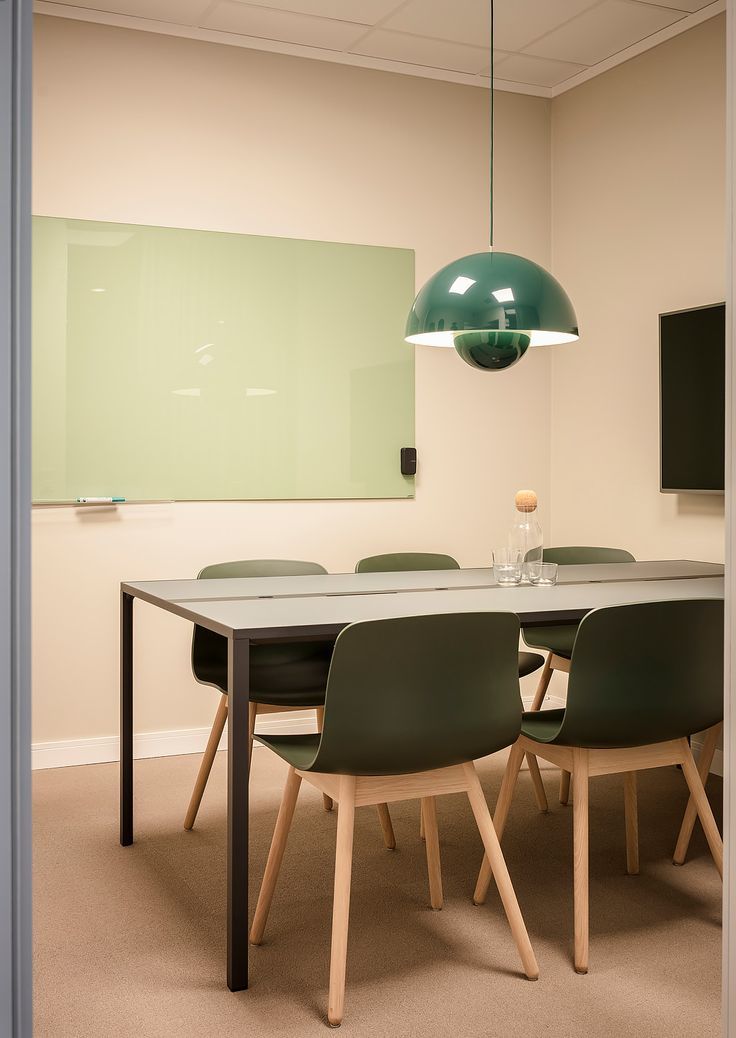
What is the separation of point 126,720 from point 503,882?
4.56 ft

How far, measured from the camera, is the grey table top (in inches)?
98.3

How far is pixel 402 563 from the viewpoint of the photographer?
3.84 m

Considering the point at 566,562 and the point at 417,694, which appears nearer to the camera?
the point at 417,694

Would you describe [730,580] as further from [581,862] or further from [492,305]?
[492,305]

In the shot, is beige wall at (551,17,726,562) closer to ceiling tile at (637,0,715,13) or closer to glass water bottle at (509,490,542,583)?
ceiling tile at (637,0,715,13)

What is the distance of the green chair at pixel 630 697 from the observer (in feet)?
7.85

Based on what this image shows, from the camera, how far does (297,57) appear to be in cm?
453

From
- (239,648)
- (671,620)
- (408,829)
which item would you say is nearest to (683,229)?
(671,620)

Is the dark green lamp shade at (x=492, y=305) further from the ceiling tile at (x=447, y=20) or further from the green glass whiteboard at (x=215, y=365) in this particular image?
the ceiling tile at (x=447, y=20)

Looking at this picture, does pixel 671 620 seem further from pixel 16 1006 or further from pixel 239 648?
pixel 16 1006

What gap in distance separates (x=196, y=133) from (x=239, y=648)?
2.87m

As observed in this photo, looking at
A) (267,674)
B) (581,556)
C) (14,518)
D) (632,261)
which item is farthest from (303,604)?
(632,261)

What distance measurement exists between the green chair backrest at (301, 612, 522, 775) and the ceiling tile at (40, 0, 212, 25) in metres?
3.07

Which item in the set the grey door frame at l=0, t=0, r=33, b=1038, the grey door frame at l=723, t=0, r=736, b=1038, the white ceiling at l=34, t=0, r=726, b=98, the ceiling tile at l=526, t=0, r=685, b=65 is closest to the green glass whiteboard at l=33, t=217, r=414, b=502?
the white ceiling at l=34, t=0, r=726, b=98
